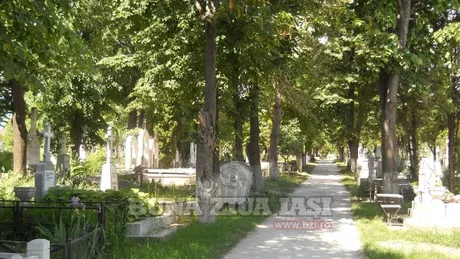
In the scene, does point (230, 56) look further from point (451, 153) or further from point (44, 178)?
point (451, 153)

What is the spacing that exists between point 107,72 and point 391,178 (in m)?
19.6

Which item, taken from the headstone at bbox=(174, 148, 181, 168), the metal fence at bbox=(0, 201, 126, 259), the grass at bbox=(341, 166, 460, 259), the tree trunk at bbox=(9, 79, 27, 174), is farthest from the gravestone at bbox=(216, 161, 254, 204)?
the headstone at bbox=(174, 148, 181, 168)

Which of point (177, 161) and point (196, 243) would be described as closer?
point (196, 243)

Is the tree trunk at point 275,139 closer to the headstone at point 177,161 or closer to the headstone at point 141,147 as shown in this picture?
the headstone at point 141,147

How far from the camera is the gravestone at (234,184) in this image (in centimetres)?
1602

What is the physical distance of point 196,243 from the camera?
10.0m

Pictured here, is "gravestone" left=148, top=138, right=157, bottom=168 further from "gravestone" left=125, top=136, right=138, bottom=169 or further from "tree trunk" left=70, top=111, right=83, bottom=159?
"tree trunk" left=70, top=111, right=83, bottom=159

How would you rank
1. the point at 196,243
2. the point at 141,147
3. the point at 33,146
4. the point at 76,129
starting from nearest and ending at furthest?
the point at 196,243 → the point at 33,146 → the point at 76,129 → the point at 141,147

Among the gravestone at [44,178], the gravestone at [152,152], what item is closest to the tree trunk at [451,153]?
the gravestone at [44,178]

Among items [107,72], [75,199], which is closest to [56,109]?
[107,72]

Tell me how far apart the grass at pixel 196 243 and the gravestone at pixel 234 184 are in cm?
214

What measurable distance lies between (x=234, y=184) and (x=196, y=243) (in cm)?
610

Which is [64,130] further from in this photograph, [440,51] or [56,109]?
[440,51]

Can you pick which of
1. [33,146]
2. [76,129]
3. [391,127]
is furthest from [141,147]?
[391,127]
